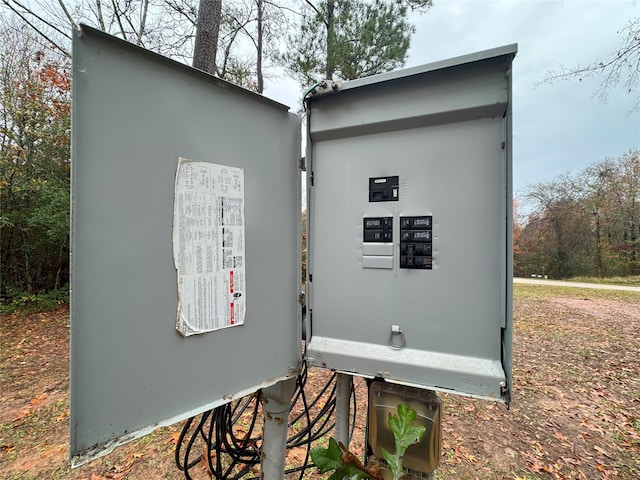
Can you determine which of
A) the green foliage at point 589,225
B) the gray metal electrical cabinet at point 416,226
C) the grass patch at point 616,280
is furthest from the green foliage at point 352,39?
the green foliage at point 589,225

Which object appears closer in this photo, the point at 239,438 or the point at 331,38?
the point at 239,438

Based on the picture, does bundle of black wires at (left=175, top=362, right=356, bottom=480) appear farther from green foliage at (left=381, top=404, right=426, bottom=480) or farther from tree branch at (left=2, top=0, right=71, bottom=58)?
tree branch at (left=2, top=0, right=71, bottom=58)

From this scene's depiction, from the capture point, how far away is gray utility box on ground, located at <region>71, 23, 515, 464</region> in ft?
2.22

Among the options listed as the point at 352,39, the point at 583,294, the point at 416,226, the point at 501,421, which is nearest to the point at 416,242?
the point at 416,226

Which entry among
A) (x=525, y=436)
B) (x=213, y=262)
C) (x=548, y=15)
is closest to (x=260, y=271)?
(x=213, y=262)

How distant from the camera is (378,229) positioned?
3.57 ft

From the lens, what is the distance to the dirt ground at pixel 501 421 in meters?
1.88

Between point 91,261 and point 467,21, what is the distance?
14.2 feet

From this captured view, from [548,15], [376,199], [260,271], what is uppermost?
[548,15]

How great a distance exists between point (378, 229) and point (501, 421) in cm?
249

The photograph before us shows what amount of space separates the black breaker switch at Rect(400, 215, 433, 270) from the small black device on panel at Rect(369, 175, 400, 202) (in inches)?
3.7

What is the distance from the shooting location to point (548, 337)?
4324 mm

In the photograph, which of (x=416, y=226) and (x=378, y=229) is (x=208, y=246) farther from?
(x=416, y=226)

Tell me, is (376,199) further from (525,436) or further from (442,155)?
(525,436)
